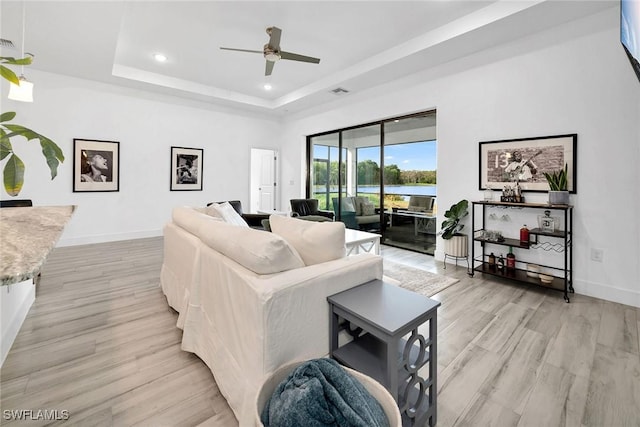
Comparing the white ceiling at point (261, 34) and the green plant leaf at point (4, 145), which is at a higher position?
the white ceiling at point (261, 34)


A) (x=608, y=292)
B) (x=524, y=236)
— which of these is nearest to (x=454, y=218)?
(x=524, y=236)

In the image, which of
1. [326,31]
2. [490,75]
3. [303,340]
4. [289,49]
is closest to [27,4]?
[289,49]

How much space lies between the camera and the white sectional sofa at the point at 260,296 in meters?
1.23

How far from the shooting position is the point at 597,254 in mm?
2896

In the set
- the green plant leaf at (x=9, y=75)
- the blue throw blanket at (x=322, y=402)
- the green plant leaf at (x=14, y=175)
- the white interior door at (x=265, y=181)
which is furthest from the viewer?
the white interior door at (x=265, y=181)

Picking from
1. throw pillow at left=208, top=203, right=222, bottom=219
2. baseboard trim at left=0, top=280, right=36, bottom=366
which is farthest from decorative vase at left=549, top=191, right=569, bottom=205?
baseboard trim at left=0, top=280, right=36, bottom=366

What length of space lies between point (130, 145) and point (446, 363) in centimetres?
606

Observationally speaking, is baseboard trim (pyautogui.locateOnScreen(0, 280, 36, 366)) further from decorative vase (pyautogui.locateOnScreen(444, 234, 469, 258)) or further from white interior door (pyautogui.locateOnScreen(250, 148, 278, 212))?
white interior door (pyautogui.locateOnScreen(250, 148, 278, 212))

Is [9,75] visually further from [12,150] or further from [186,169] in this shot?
[186,169]

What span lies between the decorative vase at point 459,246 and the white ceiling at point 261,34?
8.15 feet

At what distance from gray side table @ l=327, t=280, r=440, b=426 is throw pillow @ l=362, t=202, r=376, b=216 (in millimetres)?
4065

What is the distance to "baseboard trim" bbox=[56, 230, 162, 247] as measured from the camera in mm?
4712

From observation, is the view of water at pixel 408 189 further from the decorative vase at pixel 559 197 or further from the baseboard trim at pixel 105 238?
→ the baseboard trim at pixel 105 238

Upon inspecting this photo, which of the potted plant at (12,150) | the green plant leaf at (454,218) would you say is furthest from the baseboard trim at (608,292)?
the potted plant at (12,150)
